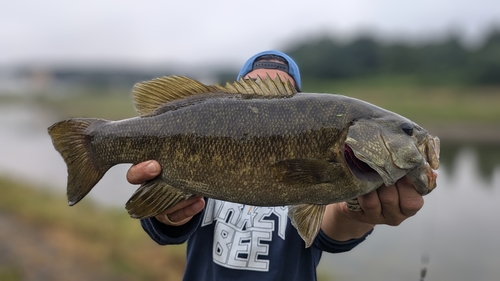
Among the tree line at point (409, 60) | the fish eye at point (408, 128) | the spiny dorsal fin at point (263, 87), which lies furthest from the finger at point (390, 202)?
the tree line at point (409, 60)

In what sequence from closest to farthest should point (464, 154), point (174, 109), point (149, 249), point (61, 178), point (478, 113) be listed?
1. point (174, 109)
2. point (149, 249)
3. point (61, 178)
4. point (464, 154)
5. point (478, 113)

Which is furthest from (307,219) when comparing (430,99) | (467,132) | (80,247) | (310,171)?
(430,99)

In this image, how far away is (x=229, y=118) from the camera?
8.12 feet

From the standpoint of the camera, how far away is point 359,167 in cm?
238

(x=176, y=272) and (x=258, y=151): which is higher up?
(x=258, y=151)

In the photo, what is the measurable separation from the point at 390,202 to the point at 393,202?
17 millimetres

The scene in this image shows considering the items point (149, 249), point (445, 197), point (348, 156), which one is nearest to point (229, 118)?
point (348, 156)

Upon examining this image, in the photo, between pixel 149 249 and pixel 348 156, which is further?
pixel 149 249

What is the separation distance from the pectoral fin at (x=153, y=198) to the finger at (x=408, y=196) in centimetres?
123

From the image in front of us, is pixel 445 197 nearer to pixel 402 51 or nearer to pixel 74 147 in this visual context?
pixel 74 147

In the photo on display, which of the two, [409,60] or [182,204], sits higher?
[182,204]

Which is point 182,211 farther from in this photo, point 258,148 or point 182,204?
point 258,148

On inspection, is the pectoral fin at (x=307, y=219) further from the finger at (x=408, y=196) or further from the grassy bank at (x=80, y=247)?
the grassy bank at (x=80, y=247)

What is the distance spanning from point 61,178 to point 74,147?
1525cm
